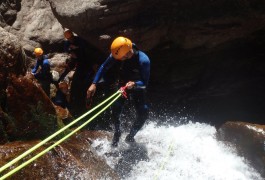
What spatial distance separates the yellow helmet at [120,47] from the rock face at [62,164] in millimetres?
2027

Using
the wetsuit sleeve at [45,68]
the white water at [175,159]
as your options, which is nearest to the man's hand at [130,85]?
the white water at [175,159]

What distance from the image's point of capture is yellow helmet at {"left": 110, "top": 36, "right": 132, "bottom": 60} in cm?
561

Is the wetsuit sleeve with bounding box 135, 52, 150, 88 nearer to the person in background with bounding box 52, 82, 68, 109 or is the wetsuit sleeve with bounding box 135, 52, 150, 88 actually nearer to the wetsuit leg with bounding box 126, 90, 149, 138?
the wetsuit leg with bounding box 126, 90, 149, 138

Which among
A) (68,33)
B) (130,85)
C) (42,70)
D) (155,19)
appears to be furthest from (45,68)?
(130,85)

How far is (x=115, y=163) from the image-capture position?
22.1 ft

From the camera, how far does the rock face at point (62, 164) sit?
4.82 metres

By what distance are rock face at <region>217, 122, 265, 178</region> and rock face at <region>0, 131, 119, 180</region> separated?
3.34 m

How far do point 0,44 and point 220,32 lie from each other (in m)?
6.08

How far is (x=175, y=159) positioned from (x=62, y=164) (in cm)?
321

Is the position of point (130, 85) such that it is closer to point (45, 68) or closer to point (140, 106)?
point (140, 106)

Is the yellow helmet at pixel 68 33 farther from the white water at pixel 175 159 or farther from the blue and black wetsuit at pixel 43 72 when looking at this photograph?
the white water at pixel 175 159

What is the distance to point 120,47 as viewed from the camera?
5.64 meters

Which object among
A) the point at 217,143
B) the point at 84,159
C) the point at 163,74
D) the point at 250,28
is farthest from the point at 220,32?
the point at 84,159

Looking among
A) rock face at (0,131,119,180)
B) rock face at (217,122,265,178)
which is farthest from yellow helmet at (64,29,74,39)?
rock face at (217,122,265,178)
